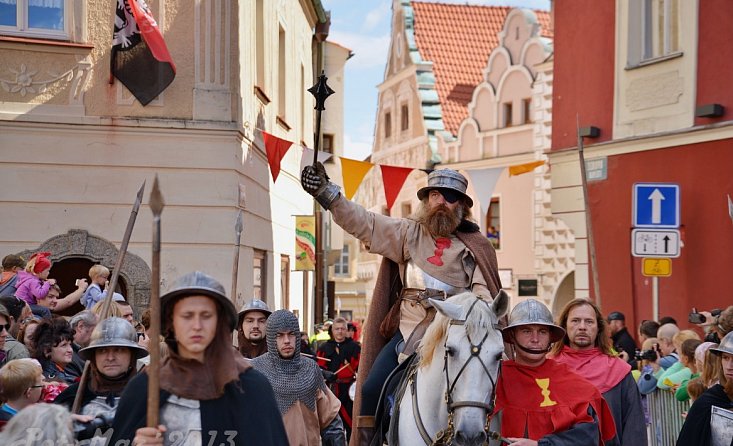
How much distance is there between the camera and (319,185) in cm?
769

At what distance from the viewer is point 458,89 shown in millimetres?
45125

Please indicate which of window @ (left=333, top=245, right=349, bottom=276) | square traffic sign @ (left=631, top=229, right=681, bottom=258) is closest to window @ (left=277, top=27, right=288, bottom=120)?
square traffic sign @ (left=631, top=229, right=681, bottom=258)

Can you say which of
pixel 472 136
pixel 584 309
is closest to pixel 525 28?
pixel 472 136

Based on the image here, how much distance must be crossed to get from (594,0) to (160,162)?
26.3 ft

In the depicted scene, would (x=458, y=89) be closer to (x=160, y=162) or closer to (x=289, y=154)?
(x=289, y=154)

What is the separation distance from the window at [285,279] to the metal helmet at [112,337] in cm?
1498

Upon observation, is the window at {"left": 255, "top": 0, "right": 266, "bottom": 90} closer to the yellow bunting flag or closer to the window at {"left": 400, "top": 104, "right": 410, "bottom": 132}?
the yellow bunting flag

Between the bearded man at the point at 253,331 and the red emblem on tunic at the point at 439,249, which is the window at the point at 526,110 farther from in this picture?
the red emblem on tunic at the point at 439,249

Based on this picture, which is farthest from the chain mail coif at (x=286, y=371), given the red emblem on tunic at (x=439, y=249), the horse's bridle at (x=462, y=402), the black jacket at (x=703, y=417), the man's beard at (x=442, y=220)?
the black jacket at (x=703, y=417)

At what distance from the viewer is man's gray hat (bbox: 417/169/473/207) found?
316 inches

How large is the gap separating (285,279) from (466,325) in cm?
1549

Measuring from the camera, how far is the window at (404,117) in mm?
45356

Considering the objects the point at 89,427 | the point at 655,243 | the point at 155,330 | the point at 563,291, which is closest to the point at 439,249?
the point at 89,427

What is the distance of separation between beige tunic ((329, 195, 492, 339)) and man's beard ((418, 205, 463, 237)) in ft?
0.17
